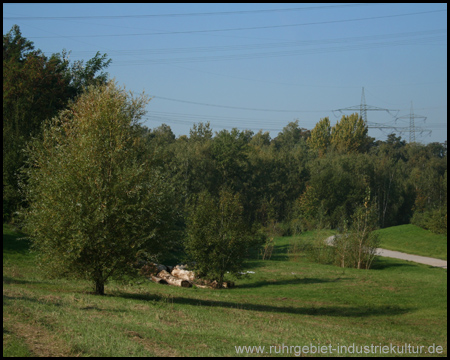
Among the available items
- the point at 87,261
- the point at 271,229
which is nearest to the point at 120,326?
the point at 87,261

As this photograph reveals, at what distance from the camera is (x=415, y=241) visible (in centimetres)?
4756

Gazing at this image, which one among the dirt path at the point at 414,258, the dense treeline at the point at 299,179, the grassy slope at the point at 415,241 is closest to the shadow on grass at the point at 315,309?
the dirt path at the point at 414,258

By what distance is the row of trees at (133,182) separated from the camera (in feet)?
50.6

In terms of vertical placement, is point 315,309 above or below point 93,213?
below

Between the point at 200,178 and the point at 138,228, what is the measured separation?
48397 millimetres

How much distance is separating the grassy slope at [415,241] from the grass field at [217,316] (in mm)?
17242

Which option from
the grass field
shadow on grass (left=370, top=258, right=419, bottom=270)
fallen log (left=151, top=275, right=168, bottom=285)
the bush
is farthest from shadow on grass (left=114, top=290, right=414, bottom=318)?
the bush

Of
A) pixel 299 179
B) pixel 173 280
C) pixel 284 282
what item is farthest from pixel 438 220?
pixel 299 179

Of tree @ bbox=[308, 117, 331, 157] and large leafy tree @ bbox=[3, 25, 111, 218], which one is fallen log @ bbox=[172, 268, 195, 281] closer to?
large leafy tree @ bbox=[3, 25, 111, 218]

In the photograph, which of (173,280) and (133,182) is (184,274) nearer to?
(173,280)

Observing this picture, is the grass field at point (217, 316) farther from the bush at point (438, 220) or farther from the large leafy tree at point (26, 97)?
the bush at point (438, 220)

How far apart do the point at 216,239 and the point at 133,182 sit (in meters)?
11.0

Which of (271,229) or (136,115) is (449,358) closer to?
(136,115)

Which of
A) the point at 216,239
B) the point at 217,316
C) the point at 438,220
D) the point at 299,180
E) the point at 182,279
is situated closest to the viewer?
the point at 217,316
